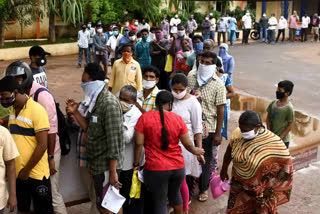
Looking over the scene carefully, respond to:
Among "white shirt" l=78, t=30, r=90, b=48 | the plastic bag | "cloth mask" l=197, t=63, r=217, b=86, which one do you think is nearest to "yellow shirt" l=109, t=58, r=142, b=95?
"cloth mask" l=197, t=63, r=217, b=86

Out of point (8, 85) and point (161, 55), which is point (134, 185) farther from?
point (161, 55)

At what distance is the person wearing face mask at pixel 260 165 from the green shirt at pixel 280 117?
4.32ft

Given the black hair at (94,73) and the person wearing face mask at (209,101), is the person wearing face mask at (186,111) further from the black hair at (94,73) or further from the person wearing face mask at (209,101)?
the black hair at (94,73)

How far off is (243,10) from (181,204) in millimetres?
27581

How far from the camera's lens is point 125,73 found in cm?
652

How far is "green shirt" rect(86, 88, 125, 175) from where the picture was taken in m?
3.56

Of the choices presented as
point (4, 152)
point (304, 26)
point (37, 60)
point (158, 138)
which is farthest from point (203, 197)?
point (304, 26)

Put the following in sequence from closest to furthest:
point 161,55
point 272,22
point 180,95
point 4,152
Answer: point 4,152, point 180,95, point 161,55, point 272,22

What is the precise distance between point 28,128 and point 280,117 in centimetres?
304

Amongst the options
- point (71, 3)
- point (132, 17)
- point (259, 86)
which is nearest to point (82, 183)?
point (71, 3)

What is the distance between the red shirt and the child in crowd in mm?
1838

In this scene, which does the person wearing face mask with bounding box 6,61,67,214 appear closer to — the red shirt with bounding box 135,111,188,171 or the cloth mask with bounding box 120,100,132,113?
the cloth mask with bounding box 120,100,132,113

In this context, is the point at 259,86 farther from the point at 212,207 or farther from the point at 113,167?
the point at 113,167

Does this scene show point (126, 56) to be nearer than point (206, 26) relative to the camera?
Yes
